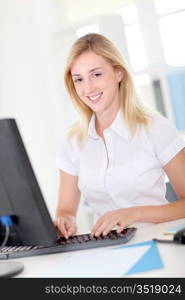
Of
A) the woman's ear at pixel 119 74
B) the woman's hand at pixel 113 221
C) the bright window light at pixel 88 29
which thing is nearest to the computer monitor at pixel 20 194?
the woman's hand at pixel 113 221

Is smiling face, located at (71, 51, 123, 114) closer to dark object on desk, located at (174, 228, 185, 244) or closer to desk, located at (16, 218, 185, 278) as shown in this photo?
desk, located at (16, 218, 185, 278)

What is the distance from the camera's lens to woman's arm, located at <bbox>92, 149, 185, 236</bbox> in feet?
4.76

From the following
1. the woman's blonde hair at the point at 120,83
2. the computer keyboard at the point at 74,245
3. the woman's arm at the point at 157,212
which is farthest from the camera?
the woman's blonde hair at the point at 120,83

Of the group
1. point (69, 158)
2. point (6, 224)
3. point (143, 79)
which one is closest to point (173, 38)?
point (143, 79)

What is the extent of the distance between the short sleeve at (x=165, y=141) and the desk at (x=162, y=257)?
0.38 m

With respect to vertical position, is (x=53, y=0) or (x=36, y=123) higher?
(x=53, y=0)

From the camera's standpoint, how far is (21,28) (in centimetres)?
383

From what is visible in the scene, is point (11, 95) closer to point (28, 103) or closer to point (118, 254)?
point (28, 103)

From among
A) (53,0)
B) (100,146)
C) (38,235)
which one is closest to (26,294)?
(38,235)

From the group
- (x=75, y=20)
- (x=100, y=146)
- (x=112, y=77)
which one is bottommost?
(x=100, y=146)

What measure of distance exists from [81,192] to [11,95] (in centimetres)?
194

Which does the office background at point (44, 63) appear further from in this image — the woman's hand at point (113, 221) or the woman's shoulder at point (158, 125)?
the woman's hand at point (113, 221)

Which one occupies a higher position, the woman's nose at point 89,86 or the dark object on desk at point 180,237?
the woman's nose at point 89,86

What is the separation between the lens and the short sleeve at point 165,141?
1.92 meters
